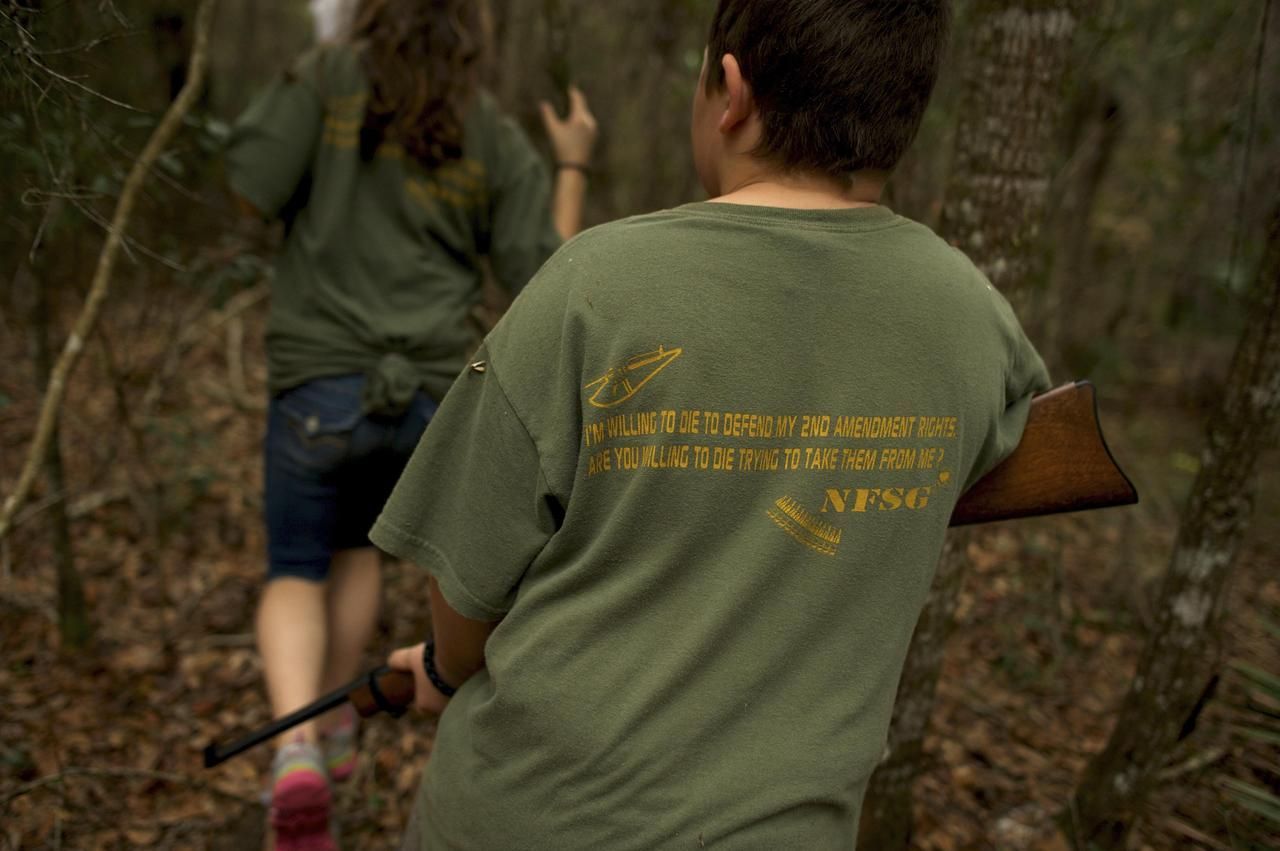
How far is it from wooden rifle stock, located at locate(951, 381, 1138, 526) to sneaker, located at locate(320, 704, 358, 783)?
6.53 feet

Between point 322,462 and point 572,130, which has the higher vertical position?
point 572,130

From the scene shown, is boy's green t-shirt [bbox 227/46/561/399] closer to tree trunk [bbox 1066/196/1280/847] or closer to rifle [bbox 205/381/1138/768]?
Result: rifle [bbox 205/381/1138/768]

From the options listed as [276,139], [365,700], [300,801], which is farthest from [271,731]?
[276,139]

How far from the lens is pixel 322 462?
8.02ft

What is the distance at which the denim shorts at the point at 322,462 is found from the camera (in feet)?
7.95

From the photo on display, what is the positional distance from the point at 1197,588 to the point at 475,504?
6.73 ft

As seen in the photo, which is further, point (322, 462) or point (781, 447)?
point (322, 462)

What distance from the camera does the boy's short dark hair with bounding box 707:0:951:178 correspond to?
1.09m

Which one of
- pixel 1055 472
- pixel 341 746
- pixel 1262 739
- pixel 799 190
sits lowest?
pixel 341 746

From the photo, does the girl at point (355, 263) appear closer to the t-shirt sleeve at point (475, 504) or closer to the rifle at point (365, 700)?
the rifle at point (365, 700)

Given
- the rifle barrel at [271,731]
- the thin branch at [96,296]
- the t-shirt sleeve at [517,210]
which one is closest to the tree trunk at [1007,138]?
the t-shirt sleeve at [517,210]

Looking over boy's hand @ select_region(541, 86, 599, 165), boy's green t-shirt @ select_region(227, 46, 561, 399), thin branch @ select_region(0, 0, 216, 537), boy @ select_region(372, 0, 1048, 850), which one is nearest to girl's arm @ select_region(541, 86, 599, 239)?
boy's hand @ select_region(541, 86, 599, 165)

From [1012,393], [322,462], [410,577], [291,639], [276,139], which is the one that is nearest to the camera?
[1012,393]

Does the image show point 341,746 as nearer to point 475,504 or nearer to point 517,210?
point 517,210
